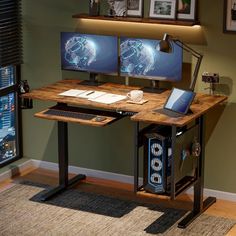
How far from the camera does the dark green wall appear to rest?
5.55 meters

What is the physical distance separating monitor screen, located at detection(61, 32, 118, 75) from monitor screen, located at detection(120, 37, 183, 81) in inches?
3.2

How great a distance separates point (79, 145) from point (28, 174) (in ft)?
1.70

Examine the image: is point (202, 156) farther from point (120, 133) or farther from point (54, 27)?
point (54, 27)

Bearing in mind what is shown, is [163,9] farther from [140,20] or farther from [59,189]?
[59,189]

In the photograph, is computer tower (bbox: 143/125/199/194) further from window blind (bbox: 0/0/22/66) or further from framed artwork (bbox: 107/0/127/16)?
window blind (bbox: 0/0/22/66)

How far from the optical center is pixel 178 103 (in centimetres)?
516

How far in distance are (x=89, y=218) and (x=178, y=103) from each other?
42.9 inches

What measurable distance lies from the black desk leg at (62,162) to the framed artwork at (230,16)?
1470 mm

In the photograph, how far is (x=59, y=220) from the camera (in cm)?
538

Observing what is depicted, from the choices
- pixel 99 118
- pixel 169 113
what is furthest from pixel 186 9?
pixel 99 118

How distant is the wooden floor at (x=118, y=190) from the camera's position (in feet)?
18.4

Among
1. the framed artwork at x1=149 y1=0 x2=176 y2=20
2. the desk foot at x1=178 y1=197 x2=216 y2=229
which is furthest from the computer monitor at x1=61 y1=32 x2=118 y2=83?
the desk foot at x1=178 y1=197 x2=216 y2=229

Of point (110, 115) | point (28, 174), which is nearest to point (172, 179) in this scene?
point (110, 115)

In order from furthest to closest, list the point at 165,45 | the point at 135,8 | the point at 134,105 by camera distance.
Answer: the point at 135,8 < the point at 134,105 < the point at 165,45
